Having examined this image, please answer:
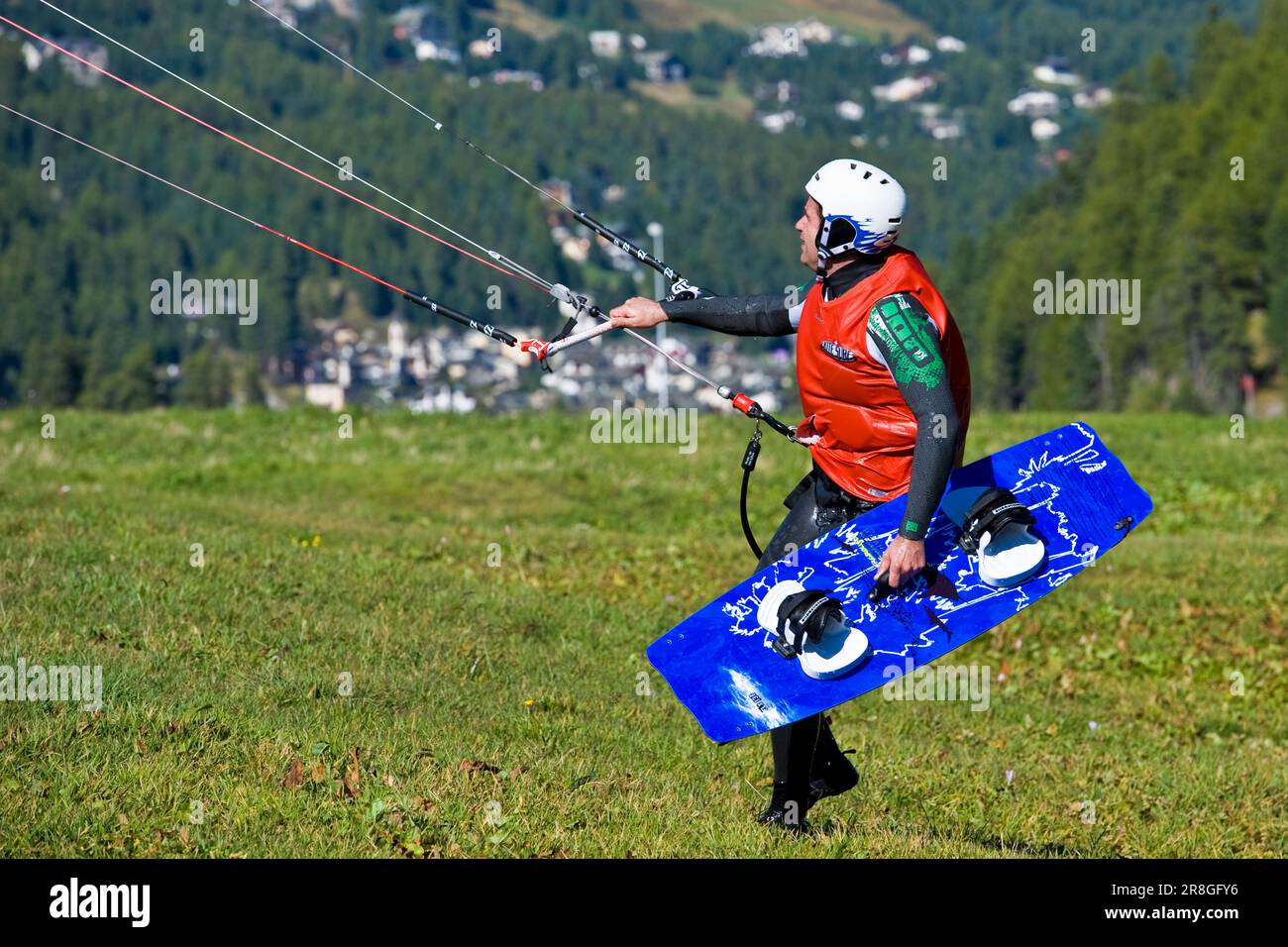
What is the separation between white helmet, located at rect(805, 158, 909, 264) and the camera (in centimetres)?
860

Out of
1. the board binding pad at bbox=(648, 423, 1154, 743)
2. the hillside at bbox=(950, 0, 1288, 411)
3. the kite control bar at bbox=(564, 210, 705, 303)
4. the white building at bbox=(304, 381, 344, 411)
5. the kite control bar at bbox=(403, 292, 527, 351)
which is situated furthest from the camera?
the white building at bbox=(304, 381, 344, 411)

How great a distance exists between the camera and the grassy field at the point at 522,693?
27.9 feet

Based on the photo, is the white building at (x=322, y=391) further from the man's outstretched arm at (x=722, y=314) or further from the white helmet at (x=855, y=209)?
the white helmet at (x=855, y=209)

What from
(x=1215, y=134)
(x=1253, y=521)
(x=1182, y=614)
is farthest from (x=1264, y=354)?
(x=1182, y=614)

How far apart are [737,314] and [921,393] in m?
1.52

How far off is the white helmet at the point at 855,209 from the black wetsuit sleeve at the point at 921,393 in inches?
16.4

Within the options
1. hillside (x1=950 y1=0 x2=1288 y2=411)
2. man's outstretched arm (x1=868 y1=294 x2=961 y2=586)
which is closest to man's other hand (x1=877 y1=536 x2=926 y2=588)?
man's outstretched arm (x1=868 y1=294 x2=961 y2=586)

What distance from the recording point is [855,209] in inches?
339

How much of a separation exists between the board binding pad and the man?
0.18 m

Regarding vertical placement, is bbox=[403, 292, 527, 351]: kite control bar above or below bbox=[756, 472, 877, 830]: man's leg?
above

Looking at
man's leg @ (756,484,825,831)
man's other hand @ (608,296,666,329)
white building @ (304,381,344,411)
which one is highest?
white building @ (304,381,344,411)

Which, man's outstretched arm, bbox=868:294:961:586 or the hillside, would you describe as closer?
man's outstretched arm, bbox=868:294:961:586

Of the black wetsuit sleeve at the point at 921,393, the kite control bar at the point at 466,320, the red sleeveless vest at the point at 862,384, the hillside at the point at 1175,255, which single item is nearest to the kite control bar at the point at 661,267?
the kite control bar at the point at 466,320

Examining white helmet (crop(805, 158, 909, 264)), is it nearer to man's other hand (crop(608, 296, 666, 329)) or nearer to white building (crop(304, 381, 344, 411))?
man's other hand (crop(608, 296, 666, 329))
